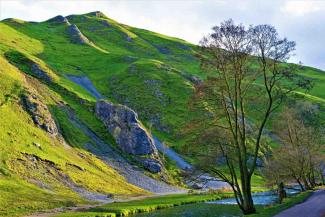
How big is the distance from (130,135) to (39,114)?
114ft

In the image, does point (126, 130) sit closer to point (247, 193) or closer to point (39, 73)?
point (39, 73)

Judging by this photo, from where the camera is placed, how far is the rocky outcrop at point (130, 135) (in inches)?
5625

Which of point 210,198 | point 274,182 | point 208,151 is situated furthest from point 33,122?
point 208,151

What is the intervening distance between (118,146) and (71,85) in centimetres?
5847

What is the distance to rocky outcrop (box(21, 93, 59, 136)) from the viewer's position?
123312 millimetres

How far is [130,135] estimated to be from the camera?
150000 millimetres

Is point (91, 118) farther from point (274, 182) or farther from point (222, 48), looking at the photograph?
point (222, 48)

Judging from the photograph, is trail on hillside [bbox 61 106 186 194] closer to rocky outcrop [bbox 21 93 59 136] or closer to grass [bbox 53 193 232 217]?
rocky outcrop [bbox 21 93 59 136]

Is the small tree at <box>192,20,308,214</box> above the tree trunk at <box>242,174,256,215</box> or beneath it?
above

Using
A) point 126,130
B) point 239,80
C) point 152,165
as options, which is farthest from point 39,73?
point 239,80

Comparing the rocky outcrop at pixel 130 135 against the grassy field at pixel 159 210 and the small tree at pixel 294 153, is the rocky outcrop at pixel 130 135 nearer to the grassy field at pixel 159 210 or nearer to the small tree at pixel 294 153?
the grassy field at pixel 159 210

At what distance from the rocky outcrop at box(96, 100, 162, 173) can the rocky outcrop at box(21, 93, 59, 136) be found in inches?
1063

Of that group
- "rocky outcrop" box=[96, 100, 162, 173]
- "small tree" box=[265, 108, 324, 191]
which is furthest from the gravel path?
"small tree" box=[265, 108, 324, 191]

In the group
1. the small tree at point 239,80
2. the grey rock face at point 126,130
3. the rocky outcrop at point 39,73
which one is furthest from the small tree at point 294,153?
the rocky outcrop at point 39,73
